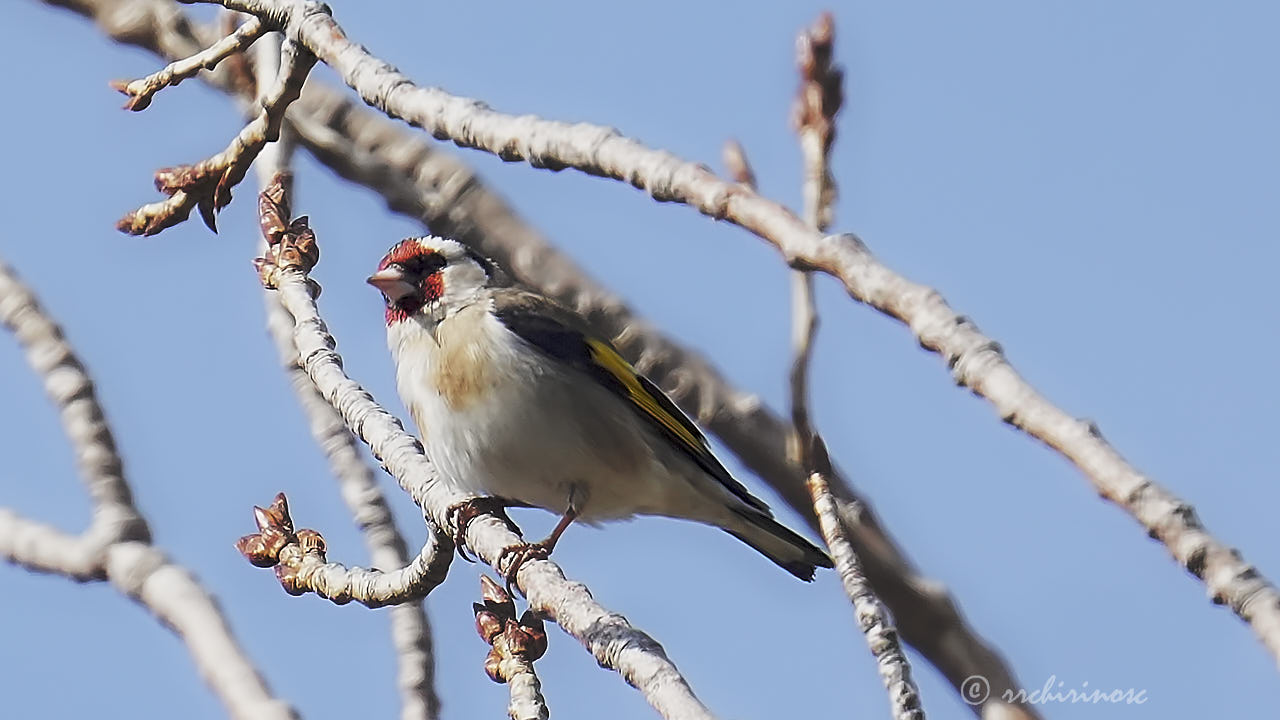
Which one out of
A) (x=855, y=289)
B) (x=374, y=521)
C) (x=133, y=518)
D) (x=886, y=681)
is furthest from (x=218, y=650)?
(x=855, y=289)

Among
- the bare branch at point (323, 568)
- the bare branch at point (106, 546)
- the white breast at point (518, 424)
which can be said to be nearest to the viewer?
the bare branch at point (106, 546)

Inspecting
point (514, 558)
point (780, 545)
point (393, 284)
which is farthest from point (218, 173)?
point (780, 545)

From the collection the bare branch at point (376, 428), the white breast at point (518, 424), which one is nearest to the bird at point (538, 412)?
the white breast at point (518, 424)

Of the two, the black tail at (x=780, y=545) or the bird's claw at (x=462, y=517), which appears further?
the black tail at (x=780, y=545)

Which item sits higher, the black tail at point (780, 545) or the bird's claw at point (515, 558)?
the black tail at point (780, 545)

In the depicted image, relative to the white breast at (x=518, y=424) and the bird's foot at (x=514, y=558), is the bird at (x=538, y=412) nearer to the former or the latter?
the white breast at (x=518, y=424)

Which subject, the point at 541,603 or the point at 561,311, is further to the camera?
the point at 561,311

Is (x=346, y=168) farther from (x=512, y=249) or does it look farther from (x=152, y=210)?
(x=152, y=210)
